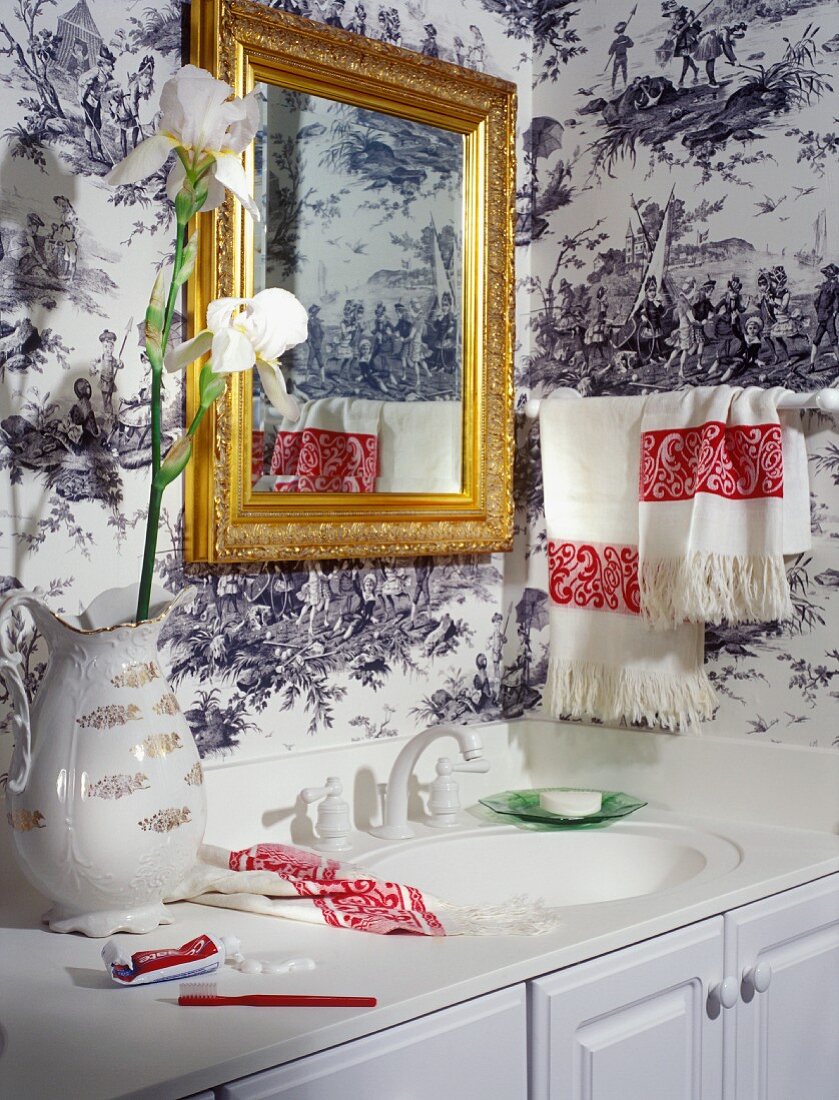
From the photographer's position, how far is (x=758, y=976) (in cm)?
158

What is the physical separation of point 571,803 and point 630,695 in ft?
0.63

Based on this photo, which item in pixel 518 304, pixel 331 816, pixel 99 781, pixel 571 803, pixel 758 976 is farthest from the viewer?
pixel 518 304

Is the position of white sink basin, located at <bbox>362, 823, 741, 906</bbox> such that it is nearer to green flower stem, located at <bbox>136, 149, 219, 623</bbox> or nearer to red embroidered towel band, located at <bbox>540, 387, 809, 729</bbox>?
red embroidered towel band, located at <bbox>540, 387, 809, 729</bbox>

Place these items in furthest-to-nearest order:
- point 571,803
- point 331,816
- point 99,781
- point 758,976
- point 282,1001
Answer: point 571,803 → point 331,816 → point 758,976 → point 99,781 → point 282,1001

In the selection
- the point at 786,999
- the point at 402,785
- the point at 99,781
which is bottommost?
the point at 786,999

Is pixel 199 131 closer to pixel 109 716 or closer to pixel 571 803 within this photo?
pixel 109 716

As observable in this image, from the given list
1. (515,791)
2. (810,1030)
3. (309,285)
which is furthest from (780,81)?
(810,1030)

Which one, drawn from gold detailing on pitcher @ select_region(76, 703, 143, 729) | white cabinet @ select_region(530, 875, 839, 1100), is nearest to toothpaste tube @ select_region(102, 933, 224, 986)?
gold detailing on pitcher @ select_region(76, 703, 143, 729)

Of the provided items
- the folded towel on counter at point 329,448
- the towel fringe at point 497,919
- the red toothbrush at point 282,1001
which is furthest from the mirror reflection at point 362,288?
the red toothbrush at point 282,1001

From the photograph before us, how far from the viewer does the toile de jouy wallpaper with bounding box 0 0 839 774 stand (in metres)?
1.58

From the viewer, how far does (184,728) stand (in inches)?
57.0

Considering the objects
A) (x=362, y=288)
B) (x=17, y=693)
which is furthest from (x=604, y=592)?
(x=17, y=693)

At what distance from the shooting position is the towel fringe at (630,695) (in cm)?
193

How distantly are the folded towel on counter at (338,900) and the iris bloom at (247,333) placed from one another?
0.57 metres
